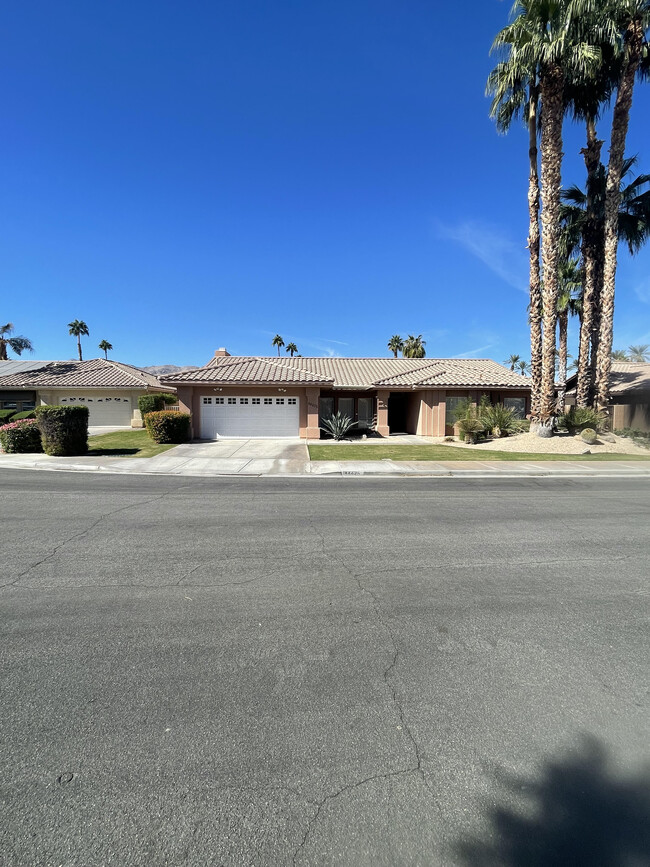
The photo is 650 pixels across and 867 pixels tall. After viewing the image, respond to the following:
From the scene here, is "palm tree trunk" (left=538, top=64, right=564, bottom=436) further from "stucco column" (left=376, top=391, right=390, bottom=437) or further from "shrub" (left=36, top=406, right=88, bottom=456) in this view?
"shrub" (left=36, top=406, right=88, bottom=456)

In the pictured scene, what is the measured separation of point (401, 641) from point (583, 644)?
60.4 inches

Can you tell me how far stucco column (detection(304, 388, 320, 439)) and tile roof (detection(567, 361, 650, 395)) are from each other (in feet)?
54.4

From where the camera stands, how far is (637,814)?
6.73ft

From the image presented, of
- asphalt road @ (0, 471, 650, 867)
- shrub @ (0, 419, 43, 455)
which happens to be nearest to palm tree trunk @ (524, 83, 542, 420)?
asphalt road @ (0, 471, 650, 867)

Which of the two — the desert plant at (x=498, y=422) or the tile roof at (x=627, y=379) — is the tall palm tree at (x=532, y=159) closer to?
the desert plant at (x=498, y=422)

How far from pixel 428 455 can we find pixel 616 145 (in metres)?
17.2

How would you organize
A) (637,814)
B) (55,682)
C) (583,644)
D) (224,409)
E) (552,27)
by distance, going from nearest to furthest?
(637,814) → (55,682) → (583,644) → (552,27) → (224,409)

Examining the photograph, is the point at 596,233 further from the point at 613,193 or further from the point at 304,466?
the point at 304,466

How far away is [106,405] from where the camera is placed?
29.0m

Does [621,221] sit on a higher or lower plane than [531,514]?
higher

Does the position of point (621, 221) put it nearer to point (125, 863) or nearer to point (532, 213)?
point (532, 213)

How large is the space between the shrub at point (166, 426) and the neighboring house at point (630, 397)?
23327 millimetres

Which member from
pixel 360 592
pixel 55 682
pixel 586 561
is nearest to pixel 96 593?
pixel 55 682

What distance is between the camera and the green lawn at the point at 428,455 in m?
15.6
